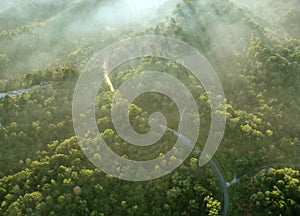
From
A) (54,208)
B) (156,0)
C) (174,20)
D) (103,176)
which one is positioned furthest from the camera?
(156,0)

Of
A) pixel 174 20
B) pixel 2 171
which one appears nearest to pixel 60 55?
pixel 174 20

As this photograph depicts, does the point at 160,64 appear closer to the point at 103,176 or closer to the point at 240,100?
the point at 240,100

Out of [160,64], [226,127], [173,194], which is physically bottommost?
[173,194]

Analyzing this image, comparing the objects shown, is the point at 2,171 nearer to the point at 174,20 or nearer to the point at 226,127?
the point at 226,127

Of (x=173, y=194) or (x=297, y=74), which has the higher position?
(x=297, y=74)

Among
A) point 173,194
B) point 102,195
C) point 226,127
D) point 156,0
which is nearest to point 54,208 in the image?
point 102,195

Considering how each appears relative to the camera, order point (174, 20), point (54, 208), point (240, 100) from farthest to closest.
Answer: point (174, 20) → point (240, 100) → point (54, 208)

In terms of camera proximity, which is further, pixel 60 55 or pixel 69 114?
pixel 60 55
